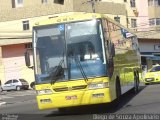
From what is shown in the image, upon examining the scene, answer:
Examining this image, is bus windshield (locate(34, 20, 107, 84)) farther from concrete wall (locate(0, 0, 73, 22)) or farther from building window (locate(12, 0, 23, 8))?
building window (locate(12, 0, 23, 8))

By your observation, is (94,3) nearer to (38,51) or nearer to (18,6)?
(18,6)

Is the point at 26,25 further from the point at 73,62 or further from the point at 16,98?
the point at 73,62

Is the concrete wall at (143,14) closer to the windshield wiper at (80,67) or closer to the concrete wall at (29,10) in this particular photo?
the concrete wall at (29,10)

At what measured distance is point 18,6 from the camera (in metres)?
60.5

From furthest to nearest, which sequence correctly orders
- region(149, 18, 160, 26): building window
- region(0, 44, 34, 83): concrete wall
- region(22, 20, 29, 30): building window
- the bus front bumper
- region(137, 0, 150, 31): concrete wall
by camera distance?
region(137, 0, 150, 31): concrete wall
region(149, 18, 160, 26): building window
region(22, 20, 29, 30): building window
region(0, 44, 34, 83): concrete wall
the bus front bumper

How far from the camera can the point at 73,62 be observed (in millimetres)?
16125

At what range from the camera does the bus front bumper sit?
15742 mm

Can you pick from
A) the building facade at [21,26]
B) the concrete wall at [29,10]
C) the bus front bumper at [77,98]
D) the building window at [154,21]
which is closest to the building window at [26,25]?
the building facade at [21,26]

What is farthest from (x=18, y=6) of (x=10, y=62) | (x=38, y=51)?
(x=38, y=51)

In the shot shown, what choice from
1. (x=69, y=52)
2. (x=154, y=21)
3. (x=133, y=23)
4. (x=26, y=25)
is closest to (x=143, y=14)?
(x=154, y=21)

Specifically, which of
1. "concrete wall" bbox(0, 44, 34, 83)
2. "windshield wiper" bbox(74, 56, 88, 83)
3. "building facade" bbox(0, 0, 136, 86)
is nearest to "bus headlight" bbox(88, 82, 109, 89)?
"windshield wiper" bbox(74, 56, 88, 83)

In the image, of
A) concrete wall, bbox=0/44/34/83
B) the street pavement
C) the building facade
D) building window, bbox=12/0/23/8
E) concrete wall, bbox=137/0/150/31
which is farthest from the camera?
concrete wall, bbox=137/0/150/31

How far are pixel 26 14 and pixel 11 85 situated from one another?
9.17 m

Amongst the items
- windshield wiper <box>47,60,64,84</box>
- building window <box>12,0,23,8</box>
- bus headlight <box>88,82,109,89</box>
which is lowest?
bus headlight <box>88,82,109,89</box>
